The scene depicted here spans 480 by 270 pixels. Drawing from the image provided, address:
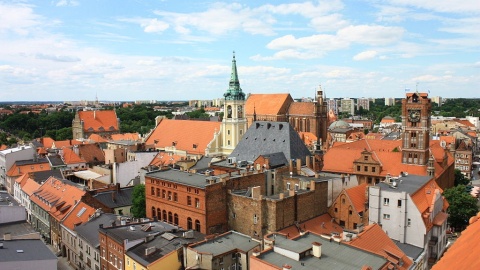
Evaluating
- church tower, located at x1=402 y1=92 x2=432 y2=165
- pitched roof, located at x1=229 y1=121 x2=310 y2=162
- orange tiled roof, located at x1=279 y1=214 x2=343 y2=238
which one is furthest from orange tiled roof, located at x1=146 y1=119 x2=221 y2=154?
orange tiled roof, located at x1=279 y1=214 x2=343 y2=238

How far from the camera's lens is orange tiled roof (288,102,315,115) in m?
115

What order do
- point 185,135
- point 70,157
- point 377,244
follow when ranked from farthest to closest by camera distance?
point 185,135 → point 70,157 → point 377,244

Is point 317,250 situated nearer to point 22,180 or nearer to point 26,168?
point 22,180

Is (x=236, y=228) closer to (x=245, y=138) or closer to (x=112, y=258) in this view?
(x=112, y=258)

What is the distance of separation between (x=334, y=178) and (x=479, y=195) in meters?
47.8

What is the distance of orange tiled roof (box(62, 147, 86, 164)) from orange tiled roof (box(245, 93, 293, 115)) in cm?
5174

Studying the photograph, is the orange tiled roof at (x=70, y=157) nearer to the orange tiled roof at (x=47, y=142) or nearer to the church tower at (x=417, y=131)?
the orange tiled roof at (x=47, y=142)

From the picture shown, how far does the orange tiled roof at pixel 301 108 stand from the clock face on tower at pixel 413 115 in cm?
4494

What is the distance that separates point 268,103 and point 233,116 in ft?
132

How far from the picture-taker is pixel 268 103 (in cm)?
12256

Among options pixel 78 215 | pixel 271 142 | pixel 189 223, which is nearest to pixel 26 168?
pixel 78 215

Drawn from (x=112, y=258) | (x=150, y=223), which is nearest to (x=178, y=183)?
(x=150, y=223)

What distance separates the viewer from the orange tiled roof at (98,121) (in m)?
139

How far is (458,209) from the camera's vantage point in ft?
199
